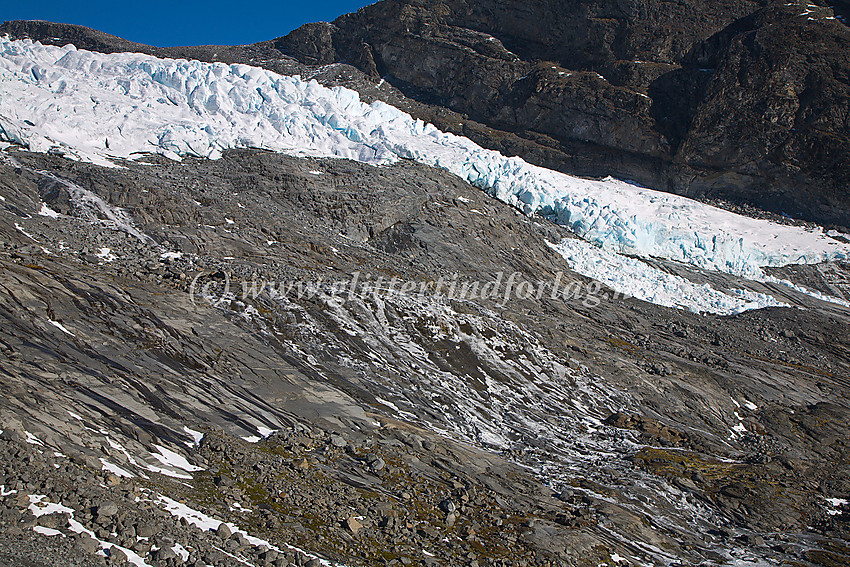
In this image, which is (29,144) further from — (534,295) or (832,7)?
(832,7)

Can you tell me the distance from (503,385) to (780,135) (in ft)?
142

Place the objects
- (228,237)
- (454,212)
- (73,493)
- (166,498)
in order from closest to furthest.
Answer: (73,493) < (166,498) < (228,237) < (454,212)

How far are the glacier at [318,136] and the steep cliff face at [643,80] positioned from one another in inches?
311

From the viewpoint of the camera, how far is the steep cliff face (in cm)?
5112

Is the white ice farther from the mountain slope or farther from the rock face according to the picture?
the rock face

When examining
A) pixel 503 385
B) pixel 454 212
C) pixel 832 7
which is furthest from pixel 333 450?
pixel 832 7

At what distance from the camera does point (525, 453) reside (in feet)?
63.3

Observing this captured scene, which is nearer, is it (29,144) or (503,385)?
(503,385)

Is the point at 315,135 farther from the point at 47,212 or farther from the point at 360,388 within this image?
the point at 360,388

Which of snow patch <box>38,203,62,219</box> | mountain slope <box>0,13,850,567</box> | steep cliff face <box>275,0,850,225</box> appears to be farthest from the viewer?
steep cliff face <box>275,0,850,225</box>

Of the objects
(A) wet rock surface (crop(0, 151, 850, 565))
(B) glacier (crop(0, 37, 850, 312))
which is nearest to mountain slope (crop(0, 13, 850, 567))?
(A) wet rock surface (crop(0, 151, 850, 565))

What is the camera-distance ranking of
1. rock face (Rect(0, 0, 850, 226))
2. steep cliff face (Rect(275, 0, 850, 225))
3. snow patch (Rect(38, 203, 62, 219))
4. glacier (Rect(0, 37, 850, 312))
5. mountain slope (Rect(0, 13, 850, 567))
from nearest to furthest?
1. mountain slope (Rect(0, 13, 850, 567))
2. snow patch (Rect(38, 203, 62, 219))
3. glacier (Rect(0, 37, 850, 312))
4. steep cliff face (Rect(275, 0, 850, 225))
5. rock face (Rect(0, 0, 850, 226))

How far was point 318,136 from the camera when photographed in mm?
39094

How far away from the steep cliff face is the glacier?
25.9ft
